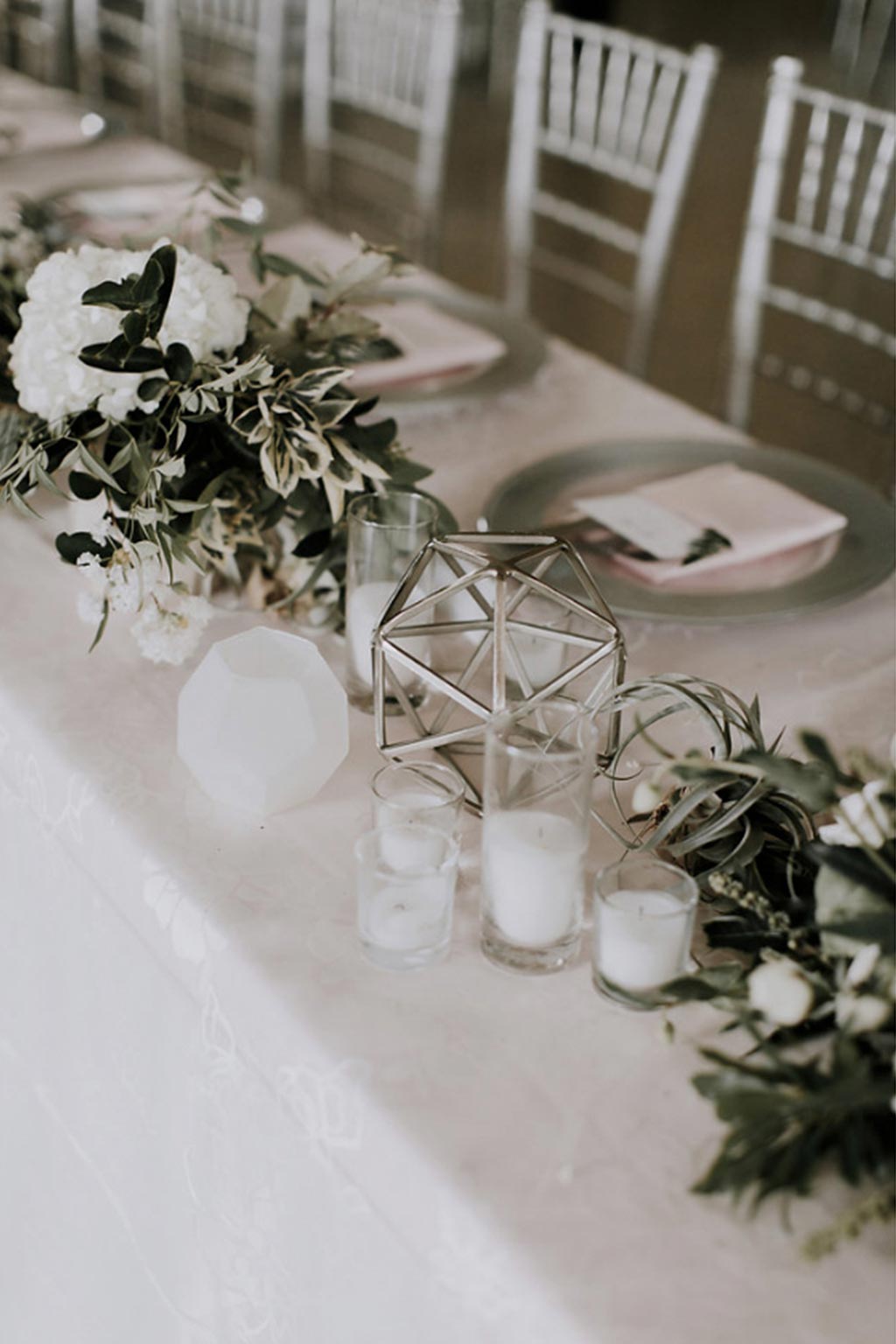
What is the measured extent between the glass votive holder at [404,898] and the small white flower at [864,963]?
22cm

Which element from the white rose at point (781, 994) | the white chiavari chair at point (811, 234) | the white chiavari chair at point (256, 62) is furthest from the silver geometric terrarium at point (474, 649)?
the white chiavari chair at point (256, 62)

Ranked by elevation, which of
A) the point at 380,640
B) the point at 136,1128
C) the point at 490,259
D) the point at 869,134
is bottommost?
the point at 490,259

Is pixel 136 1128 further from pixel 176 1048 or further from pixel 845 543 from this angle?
pixel 845 543

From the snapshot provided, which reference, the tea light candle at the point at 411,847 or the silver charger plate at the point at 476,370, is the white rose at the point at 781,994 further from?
the silver charger plate at the point at 476,370

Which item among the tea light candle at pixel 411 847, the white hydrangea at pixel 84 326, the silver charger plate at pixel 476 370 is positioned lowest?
the silver charger plate at pixel 476 370

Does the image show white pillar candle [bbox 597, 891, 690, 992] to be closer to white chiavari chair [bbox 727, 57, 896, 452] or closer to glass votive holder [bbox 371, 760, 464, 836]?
glass votive holder [bbox 371, 760, 464, 836]

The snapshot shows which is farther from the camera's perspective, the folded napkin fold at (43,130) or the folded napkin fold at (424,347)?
the folded napkin fold at (43,130)

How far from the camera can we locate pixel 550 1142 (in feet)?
2.32

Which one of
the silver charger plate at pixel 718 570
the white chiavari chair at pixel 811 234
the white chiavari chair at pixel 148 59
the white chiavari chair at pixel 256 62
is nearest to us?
the silver charger plate at pixel 718 570

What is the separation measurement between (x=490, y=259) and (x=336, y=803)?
3.78 m

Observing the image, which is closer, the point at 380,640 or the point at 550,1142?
the point at 550,1142

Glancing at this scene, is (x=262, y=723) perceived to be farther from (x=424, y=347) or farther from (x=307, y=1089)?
(x=424, y=347)

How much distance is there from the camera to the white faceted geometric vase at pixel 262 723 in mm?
903

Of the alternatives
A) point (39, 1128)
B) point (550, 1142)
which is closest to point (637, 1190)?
point (550, 1142)
